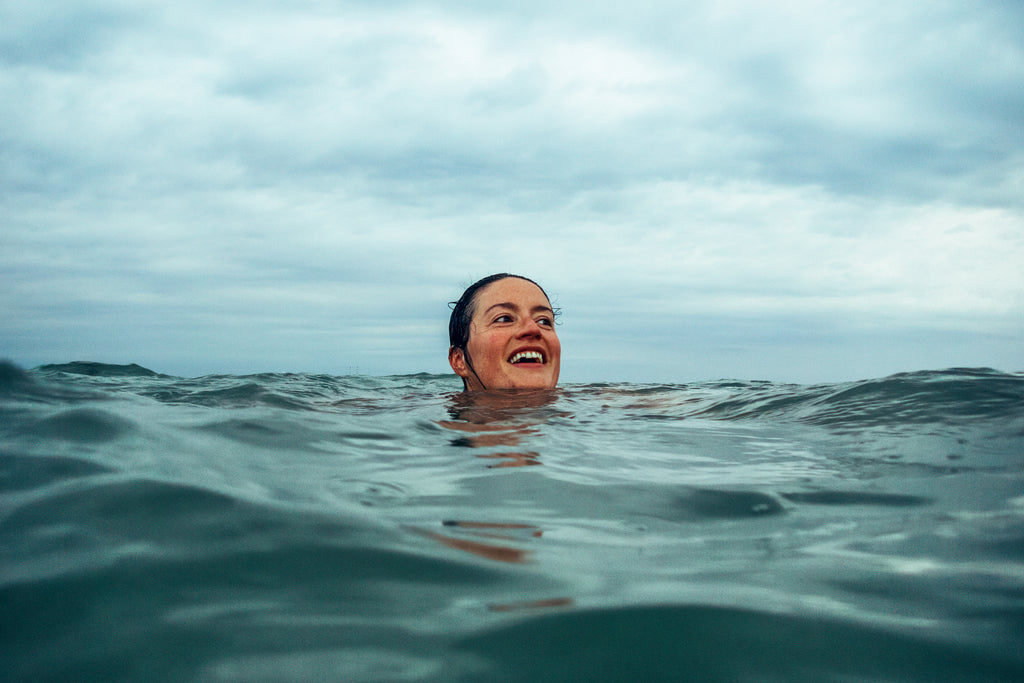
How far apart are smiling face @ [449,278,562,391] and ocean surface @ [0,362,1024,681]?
325 cm

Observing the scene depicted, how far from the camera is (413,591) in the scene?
136 cm

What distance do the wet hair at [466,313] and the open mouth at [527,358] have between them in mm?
506

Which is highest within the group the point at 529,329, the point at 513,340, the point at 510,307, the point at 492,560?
the point at 510,307

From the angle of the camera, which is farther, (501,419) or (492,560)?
(501,419)

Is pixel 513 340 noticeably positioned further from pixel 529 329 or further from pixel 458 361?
pixel 458 361

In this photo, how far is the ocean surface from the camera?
3.65 feet

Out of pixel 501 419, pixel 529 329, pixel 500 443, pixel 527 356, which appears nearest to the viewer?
pixel 500 443

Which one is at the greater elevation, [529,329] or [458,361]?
[529,329]

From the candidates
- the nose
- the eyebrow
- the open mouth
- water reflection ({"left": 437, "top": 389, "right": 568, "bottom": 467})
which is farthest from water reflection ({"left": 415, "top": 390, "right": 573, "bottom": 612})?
the eyebrow

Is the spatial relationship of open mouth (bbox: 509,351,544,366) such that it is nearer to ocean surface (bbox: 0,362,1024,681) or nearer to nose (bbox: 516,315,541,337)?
nose (bbox: 516,315,541,337)

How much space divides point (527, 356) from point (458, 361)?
0.94m

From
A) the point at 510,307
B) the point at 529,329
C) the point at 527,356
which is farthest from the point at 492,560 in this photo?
the point at 510,307

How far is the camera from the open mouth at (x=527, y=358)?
6.68 m

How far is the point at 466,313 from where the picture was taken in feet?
23.6
